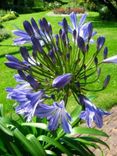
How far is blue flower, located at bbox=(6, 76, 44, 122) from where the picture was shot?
293cm

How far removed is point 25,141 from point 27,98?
4.43 feet

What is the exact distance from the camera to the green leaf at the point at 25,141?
415 centimetres

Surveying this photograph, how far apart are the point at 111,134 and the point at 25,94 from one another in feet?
12.9

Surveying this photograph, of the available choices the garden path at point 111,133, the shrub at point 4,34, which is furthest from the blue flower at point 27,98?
the shrub at point 4,34

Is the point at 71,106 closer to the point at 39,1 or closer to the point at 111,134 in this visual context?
the point at 111,134

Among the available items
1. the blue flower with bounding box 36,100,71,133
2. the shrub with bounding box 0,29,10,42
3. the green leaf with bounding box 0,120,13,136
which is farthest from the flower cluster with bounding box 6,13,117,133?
the shrub with bounding box 0,29,10,42

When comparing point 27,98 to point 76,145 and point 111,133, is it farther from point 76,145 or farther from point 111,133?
point 111,133

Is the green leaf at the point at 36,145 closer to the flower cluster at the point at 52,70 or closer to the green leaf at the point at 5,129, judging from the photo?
the green leaf at the point at 5,129

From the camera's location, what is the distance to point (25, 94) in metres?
3.04

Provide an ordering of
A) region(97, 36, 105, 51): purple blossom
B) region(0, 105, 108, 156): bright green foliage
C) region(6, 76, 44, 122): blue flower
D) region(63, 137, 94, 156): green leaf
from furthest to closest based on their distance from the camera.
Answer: region(63, 137, 94, 156): green leaf
region(0, 105, 108, 156): bright green foliage
region(97, 36, 105, 51): purple blossom
region(6, 76, 44, 122): blue flower

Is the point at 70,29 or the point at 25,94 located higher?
the point at 70,29

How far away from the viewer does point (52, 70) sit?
3148mm

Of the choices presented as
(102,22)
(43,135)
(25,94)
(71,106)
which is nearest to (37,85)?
(25,94)

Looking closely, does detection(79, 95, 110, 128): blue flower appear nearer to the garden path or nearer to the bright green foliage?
the bright green foliage
